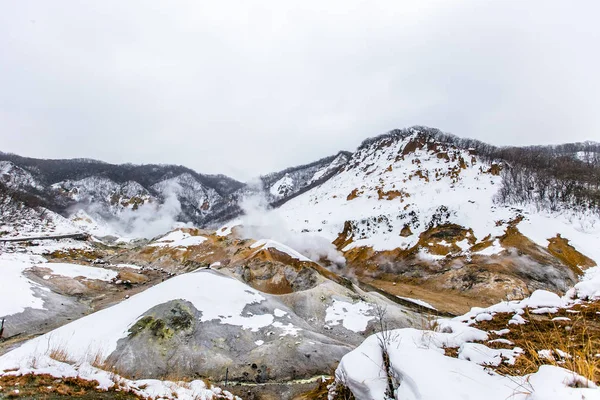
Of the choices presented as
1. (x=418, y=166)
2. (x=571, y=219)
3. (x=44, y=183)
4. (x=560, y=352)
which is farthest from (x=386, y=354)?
(x=44, y=183)

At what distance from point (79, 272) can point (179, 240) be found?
4686cm

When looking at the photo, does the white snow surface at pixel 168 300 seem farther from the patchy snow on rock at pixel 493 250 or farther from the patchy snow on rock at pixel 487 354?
the patchy snow on rock at pixel 493 250

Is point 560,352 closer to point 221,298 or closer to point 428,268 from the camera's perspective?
point 221,298

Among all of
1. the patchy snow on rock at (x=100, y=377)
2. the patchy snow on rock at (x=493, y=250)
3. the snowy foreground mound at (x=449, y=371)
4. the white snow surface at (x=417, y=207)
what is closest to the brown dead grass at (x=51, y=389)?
the patchy snow on rock at (x=100, y=377)

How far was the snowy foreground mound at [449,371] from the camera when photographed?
9.71ft

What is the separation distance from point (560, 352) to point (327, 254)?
3286 inches

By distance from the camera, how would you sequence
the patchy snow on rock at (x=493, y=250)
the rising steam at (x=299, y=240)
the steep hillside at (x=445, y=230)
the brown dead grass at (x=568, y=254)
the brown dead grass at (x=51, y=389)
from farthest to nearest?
the rising steam at (x=299, y=240) < the patchy snow on rock at (x=493, y=250) < the brown dead grass at (x=568, y=254) < the steep hillside at (x=445, y=230) < the brown dead grass at (x=51, y=389)

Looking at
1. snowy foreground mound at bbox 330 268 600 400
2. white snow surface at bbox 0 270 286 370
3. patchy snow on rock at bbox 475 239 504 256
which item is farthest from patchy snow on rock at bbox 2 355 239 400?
patchy snow on rock at bbox 475 239 504 256

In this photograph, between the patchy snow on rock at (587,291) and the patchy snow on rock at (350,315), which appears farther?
the patchy snow on rock at (350,315)

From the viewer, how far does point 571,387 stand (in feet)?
9.23

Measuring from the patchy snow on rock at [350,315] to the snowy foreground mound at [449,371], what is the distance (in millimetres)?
30593

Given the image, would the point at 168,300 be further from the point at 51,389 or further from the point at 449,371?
the point at 449,371

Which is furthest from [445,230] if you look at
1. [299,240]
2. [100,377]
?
[100,377]

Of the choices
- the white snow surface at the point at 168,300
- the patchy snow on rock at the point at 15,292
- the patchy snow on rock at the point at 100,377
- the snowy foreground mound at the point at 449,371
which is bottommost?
the patchy snow on rock at the point at 15,292
